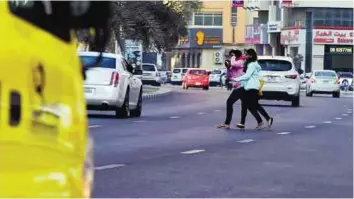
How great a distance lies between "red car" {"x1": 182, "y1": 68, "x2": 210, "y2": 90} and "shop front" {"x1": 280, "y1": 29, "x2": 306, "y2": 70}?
1340 centimetres

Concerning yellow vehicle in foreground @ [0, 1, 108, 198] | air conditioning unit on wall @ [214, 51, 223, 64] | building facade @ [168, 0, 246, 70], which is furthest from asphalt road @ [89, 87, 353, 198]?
air conditioning unit on wall @ [214, 51, 223, 64]

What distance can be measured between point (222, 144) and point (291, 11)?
194 feet

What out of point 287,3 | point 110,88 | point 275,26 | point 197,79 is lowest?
point 197,79

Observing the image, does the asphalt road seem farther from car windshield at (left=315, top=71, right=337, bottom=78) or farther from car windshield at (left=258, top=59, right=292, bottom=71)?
car windshield at (left=315, top=71, right=337, bottom=78)

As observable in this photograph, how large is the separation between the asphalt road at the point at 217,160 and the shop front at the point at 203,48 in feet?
228

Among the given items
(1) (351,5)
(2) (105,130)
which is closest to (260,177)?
(2) (105,130)

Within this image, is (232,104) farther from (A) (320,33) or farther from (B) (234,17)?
(B) (234,17)

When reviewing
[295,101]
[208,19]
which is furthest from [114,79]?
[208,19]

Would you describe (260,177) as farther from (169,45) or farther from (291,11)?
(291,11)

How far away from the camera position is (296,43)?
6981 centimetres

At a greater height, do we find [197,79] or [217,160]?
[217,160]

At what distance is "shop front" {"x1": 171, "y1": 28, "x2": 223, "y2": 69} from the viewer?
88.4 metres

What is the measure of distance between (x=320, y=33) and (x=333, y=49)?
182 centimetres

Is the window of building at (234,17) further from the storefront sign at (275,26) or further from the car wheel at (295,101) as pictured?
the car wheel at (295,101)
